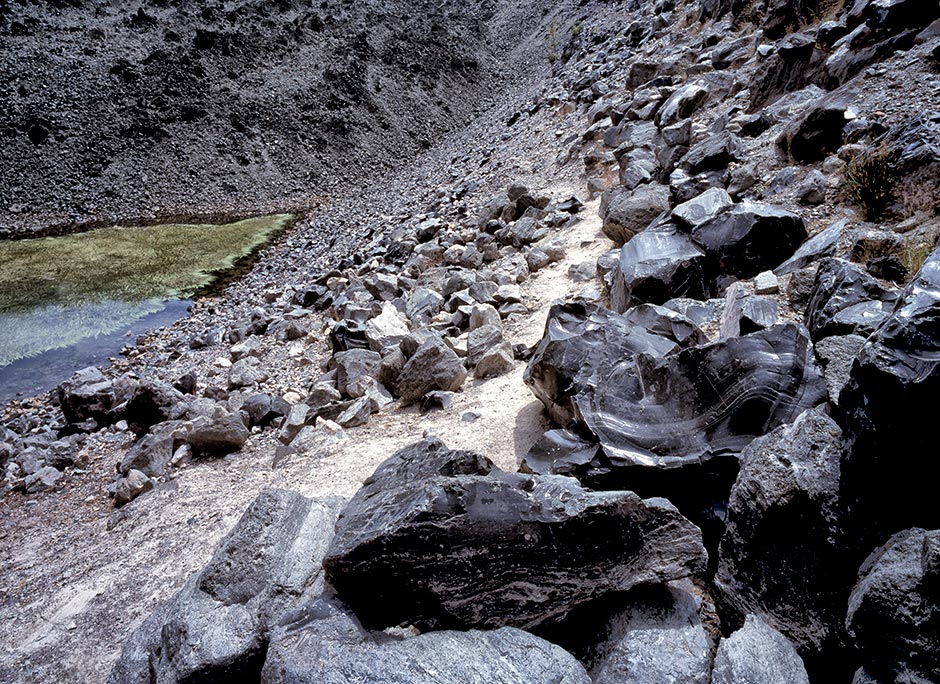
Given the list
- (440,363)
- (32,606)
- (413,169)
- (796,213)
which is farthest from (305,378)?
(413,169)

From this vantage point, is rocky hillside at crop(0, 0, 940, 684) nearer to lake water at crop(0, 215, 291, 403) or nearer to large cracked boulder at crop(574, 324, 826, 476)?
large cracked boulder at crop(574, 324, 826, 476)

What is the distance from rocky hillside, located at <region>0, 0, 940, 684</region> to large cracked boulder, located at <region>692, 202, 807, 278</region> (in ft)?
0.09

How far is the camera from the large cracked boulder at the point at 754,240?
4680 millimetres

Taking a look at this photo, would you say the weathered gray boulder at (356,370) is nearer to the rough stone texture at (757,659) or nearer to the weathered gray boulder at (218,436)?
the weathered gray boulder at (218,436)

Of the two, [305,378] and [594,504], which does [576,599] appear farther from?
[305,378]

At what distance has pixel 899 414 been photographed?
1.76 meters

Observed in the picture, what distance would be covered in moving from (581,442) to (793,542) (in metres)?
1.25

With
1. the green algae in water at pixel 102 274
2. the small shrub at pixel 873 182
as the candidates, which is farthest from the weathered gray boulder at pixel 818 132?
the green algae in water at pixel 102 274

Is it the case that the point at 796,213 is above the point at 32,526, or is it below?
below

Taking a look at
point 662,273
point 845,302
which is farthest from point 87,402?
point 845,302

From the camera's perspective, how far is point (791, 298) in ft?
13.4

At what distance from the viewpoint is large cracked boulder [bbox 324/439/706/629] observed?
2.20m

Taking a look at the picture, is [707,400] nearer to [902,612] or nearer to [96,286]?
[902,612]

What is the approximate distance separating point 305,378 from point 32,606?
3.24 m
